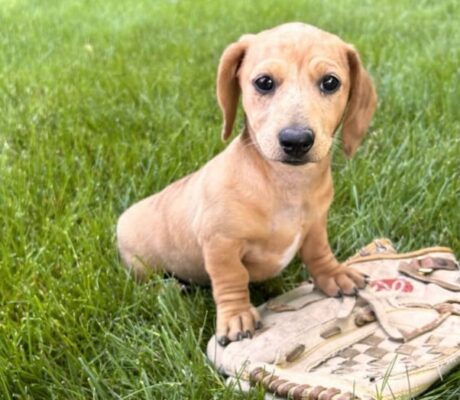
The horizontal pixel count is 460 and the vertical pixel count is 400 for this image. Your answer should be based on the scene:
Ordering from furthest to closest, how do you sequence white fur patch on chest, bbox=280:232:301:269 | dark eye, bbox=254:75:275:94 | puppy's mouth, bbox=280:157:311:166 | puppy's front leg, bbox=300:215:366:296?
1. puppy's front leg, bbox=300:215:366:296
2. white fur patch on chest, bbox=280:232:301:269
3. dark eye, bbox=254:75:275:94
4. puppy's mouth, bbox=280:157:311:166

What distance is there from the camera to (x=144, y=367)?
261cm

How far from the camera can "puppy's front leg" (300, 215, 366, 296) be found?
2998 millimetres

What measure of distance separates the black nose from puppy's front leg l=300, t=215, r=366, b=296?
1.87 ft

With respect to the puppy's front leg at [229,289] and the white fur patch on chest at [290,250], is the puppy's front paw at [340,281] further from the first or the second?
the puppy's front leg at [229,289]

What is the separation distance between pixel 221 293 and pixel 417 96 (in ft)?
8.86

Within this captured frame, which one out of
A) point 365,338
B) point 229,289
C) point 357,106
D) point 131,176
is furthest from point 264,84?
point 131,176

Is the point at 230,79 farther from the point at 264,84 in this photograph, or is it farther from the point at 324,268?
the point at 324,268

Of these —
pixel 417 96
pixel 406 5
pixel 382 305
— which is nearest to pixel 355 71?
pixel 382 305

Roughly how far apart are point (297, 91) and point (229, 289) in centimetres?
81

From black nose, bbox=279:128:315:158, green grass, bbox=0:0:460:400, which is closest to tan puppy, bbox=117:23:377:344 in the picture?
black nose, bbox=279:128:315:158

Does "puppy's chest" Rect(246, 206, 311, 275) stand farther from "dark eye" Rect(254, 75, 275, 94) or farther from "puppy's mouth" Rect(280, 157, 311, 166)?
"dark eye" Rect(254, 75, 275, 94)

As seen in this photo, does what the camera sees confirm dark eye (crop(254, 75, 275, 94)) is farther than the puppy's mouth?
Yes

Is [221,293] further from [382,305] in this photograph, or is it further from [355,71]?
[355,71]

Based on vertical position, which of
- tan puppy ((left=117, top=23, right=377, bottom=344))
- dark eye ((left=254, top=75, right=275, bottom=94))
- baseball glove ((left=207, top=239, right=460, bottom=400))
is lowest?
baseball glove ((left=207, top=239, right=460, bottom=400))
